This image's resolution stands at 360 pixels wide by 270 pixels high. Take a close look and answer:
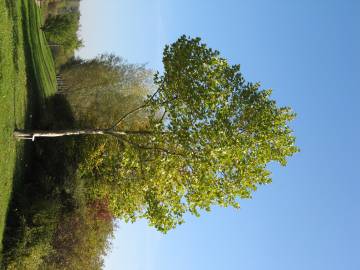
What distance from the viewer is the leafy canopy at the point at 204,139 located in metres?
24.6

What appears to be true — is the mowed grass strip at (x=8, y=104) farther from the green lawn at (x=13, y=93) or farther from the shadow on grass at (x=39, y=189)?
the shadow on grass at (x=39, y=189)

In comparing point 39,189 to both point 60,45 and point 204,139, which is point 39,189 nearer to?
point 204,139

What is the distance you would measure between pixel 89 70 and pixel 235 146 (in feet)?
91.2

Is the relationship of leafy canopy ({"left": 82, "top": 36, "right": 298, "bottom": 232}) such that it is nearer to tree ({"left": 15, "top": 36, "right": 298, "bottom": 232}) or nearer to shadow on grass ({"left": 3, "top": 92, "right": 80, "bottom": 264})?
tree ({"left": 15, "top": 36, "right": 298, "bottom": 232})

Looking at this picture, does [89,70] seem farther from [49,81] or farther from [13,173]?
Result: [13,173]

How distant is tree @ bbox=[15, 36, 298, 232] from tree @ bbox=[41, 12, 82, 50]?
85.2 ft

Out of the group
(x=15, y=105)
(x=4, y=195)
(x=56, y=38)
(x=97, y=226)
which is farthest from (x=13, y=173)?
(x=56, y=38)

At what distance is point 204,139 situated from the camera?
24484 millimetres

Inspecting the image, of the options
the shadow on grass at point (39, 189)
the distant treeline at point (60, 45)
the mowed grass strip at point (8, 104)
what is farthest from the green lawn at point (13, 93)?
the distant treeline at point (60, 45)

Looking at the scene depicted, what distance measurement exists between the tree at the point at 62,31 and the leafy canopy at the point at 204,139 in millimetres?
26207

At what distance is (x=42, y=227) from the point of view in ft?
84.7

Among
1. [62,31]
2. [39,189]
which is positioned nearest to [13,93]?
[39,189]

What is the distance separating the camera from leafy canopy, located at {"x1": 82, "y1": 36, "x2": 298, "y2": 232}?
968 inches

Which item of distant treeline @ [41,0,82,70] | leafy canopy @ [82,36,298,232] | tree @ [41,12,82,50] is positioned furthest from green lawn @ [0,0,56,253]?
distant treeline @ [41,0,82,70]
